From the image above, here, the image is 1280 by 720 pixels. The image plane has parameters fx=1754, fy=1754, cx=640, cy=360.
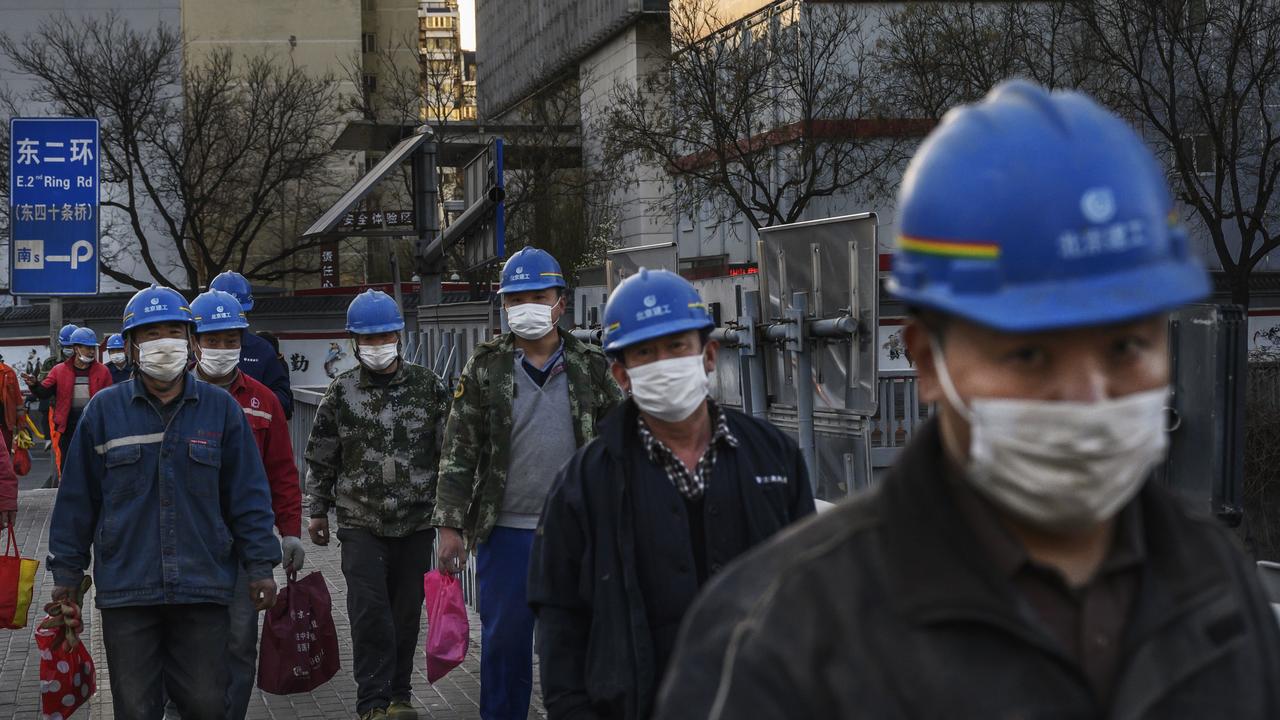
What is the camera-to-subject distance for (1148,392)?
5.61ft

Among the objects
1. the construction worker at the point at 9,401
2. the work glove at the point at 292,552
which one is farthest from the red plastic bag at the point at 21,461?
the work glove at the point at 292,552

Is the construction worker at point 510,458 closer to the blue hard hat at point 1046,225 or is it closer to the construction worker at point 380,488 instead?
the construction worker at point 380,488

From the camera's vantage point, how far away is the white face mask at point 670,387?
15.5 feet

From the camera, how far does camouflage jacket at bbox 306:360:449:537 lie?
28.1 ft

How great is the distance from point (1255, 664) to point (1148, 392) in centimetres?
30

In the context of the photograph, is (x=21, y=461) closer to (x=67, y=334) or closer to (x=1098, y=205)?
(x=67, y=334)

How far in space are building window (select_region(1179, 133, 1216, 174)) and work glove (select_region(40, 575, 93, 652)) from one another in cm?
2520

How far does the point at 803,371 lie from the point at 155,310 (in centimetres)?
302

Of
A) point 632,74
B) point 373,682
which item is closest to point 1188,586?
point 373,682

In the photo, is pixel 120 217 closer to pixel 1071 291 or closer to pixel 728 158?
pixel 728 158

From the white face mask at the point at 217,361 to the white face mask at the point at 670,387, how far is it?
4009 mm

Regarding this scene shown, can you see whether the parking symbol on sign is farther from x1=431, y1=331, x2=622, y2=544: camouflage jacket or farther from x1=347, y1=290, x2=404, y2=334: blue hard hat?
x1=431, y1=331, x2=622, y2=544: camouflage jacket

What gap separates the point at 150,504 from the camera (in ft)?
21.2

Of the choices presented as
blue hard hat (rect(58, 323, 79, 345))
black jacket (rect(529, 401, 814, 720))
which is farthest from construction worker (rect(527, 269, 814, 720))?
blue hard hat (rect(58, 323, 79, 345))
